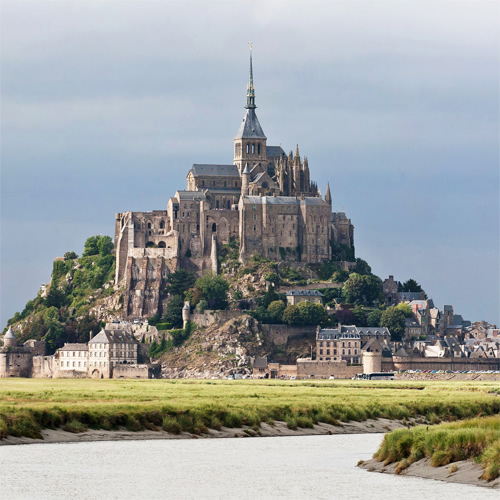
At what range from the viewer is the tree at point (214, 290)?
14862cm

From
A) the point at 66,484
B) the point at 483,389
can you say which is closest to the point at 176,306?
the point at 483,389

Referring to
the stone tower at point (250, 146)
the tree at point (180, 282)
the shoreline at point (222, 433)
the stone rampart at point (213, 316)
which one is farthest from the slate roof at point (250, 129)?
the shoreline at point (222, 433)

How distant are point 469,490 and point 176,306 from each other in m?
109

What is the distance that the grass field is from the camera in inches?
2409

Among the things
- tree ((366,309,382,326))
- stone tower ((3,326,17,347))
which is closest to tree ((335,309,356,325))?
tree ((366,309,382,326))

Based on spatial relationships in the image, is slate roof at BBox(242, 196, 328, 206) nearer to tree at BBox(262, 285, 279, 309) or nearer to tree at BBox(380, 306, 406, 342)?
tree at BBox(262, 285, 279, 309)

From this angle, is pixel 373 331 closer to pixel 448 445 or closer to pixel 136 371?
pixel 136 371

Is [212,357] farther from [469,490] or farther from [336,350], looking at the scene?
[469,490]

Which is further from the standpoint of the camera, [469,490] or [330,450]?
[330,450]

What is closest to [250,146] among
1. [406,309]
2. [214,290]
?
[214,290]

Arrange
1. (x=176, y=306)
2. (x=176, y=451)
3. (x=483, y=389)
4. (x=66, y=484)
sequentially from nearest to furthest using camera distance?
(x=66, y=484) → (x=176, y=451) → (x=483, y=389) → (x=176, y=306)

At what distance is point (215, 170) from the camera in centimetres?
16450

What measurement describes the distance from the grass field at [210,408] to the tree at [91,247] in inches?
3113

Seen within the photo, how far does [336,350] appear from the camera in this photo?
141 metres
